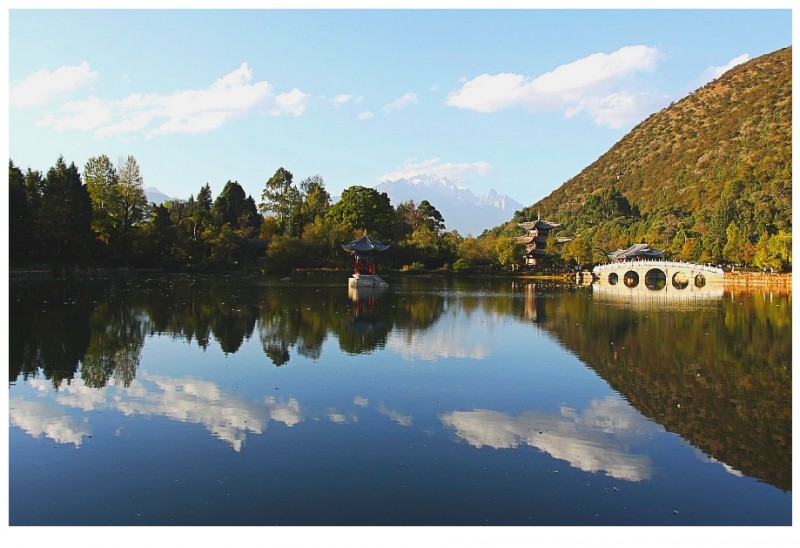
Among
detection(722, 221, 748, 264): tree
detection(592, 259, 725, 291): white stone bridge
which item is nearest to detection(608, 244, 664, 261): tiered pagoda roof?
detection(592, 259, 725, 291): white stone bridge

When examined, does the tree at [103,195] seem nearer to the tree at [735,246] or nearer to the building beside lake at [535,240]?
the building beside lake at [535,240]

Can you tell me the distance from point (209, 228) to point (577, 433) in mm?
49687

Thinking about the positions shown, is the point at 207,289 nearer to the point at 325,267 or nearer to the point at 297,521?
the point at 325,267

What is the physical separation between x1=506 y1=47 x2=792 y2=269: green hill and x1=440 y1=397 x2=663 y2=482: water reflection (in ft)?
140

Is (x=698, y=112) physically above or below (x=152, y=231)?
above

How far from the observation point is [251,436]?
8477 mm

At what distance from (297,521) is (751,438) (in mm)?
6102

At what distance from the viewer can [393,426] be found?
907 centimetres

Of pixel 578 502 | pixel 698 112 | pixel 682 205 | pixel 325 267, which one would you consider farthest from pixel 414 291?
pixel 698 112

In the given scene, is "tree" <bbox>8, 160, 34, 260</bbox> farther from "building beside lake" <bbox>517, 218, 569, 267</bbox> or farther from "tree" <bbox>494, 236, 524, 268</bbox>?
"building beside lake" <bbox>517, 218, 569, 267</bbox>

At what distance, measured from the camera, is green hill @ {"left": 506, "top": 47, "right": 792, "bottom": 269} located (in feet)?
195

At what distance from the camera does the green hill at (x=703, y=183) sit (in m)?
59.6

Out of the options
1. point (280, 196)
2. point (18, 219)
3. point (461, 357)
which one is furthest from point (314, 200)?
point (461, 357)

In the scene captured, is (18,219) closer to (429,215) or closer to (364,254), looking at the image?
(364,254)
